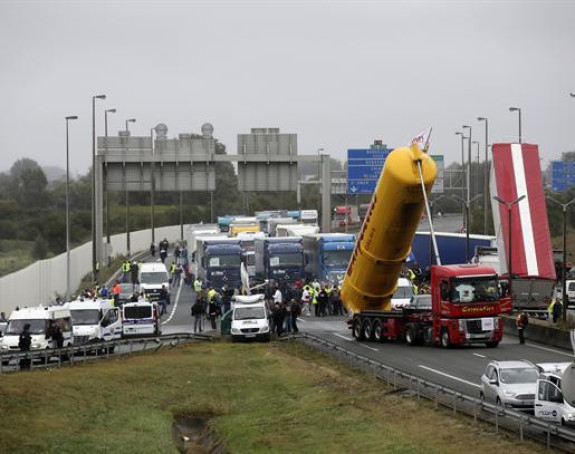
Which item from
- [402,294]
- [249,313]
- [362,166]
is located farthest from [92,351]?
[362,166]

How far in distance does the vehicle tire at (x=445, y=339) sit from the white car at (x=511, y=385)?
14611mm

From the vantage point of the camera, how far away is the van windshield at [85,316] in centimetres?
4794

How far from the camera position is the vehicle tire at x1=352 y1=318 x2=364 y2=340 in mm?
48938

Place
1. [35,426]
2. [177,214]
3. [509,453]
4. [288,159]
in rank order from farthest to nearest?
[177,214] → [288,159] → [35,426] → [509,453]

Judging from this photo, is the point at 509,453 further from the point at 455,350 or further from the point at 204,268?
the point at 204,268

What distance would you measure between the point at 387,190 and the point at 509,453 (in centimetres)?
2143

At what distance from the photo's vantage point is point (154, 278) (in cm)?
7375

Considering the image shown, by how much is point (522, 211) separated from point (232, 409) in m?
27.4

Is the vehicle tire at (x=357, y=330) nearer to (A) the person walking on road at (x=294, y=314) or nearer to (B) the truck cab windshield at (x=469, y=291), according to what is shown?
(A) the person walking on road at (x=294, y=314)

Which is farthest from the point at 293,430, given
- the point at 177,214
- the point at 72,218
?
the point at 177,214

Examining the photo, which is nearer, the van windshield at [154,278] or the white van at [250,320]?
the white van at [250,320]

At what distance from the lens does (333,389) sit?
109 feet

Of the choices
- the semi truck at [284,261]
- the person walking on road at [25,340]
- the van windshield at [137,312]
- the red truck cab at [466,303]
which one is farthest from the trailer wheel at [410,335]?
the semi truck at [284,261]

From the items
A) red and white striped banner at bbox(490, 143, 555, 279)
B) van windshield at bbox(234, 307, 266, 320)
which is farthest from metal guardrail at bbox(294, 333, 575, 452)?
red and white striped banner at bbox(490, 143, 555, 279)
